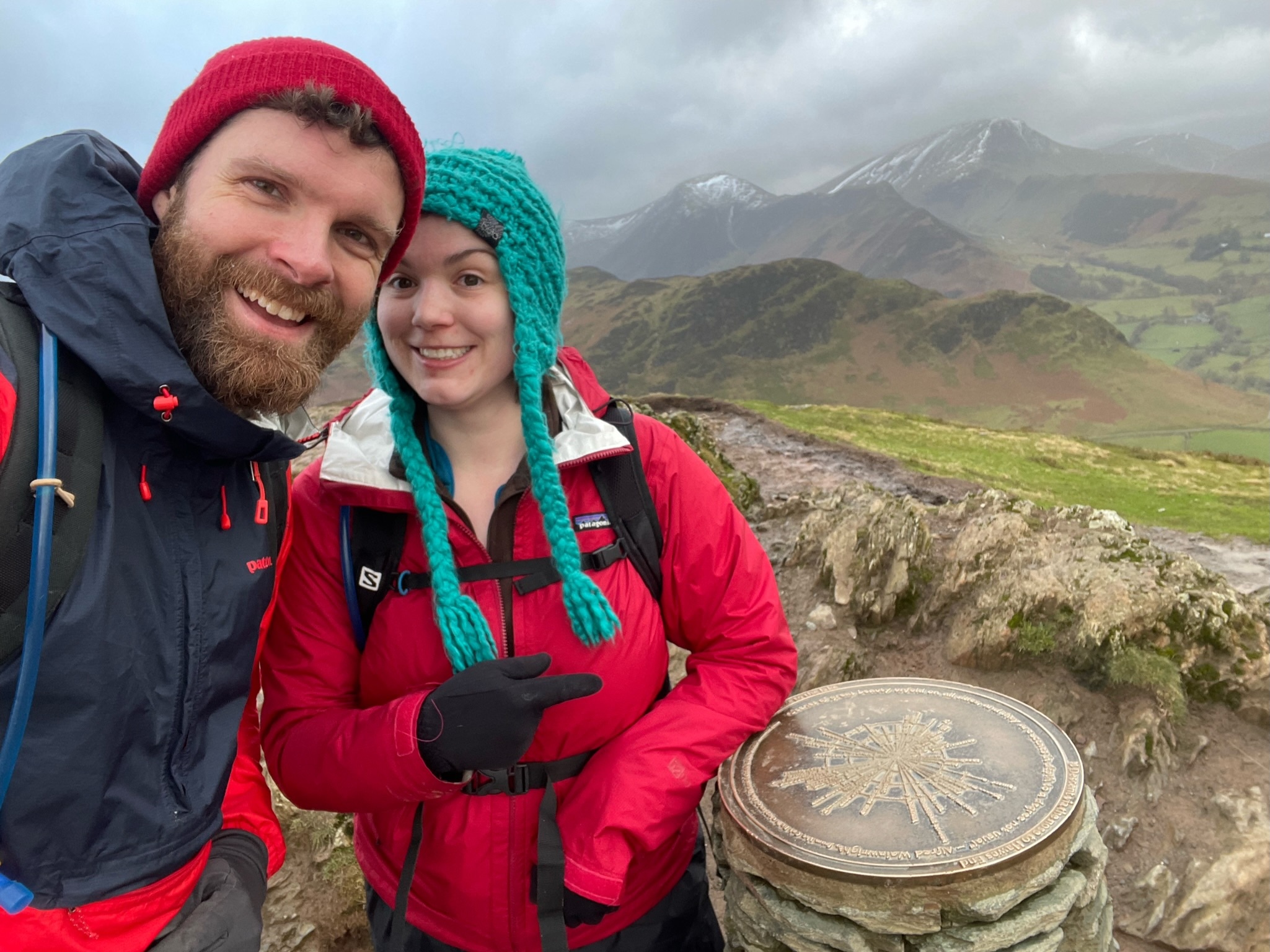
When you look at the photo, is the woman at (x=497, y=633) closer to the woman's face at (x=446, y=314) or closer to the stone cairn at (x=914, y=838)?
the woman's face at (x=446, y=314)

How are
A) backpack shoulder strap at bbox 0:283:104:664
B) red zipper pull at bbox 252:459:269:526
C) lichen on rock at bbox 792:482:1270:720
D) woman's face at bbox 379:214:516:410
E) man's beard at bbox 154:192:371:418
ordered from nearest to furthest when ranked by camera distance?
backpack shoulder strap at bbox 0:283:104:664
man's beard at bbox 154:192:371:418
red zipper pull at bbox 252:459:269:526
woman's face at bbox 379:214:516:410
lichen on rock at bbox 792:482:1270:720

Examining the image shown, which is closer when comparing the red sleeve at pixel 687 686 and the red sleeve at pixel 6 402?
the red sleeve at pixel 6 402

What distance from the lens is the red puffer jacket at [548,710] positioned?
309cm

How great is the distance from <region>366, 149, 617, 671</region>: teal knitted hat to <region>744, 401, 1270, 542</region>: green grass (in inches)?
678

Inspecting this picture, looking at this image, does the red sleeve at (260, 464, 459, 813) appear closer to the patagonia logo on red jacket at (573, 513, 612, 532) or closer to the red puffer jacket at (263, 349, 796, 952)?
the red puffer jacket at (263, 349, 796, 952)

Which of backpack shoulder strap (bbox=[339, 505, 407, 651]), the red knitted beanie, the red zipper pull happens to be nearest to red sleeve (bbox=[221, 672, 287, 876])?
backpack shoulder strap (bbox=[339, 505, 407, 651])

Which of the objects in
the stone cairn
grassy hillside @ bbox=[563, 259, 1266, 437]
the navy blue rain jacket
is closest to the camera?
the navy blue rain jacket

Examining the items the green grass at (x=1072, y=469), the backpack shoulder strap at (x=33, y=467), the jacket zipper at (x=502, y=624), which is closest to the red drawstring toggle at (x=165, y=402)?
the backpack shoulder strap at (x=33, y=467)

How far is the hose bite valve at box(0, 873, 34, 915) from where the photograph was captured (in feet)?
7.06

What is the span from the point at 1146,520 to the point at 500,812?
21.5m

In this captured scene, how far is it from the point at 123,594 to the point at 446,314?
1.60m

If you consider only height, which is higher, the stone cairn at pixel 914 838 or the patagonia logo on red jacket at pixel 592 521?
the patagonia logo on red jacket at pixel 592 521

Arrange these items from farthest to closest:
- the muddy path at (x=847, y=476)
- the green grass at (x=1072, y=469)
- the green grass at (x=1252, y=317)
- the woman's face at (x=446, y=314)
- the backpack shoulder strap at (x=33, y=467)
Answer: the green grass at (x=1252, y=317)
the green grass at (x=1072, y=469)
the muddy path at (x=847, y=476)
the woman's face at (x=446, y=314)
the backpack shoulder strap at (x=33, y=467)

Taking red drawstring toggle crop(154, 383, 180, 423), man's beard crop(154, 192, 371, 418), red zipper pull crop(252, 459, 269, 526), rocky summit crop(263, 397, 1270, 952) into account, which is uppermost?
man's beard crop(154, 192, 371, 418)
